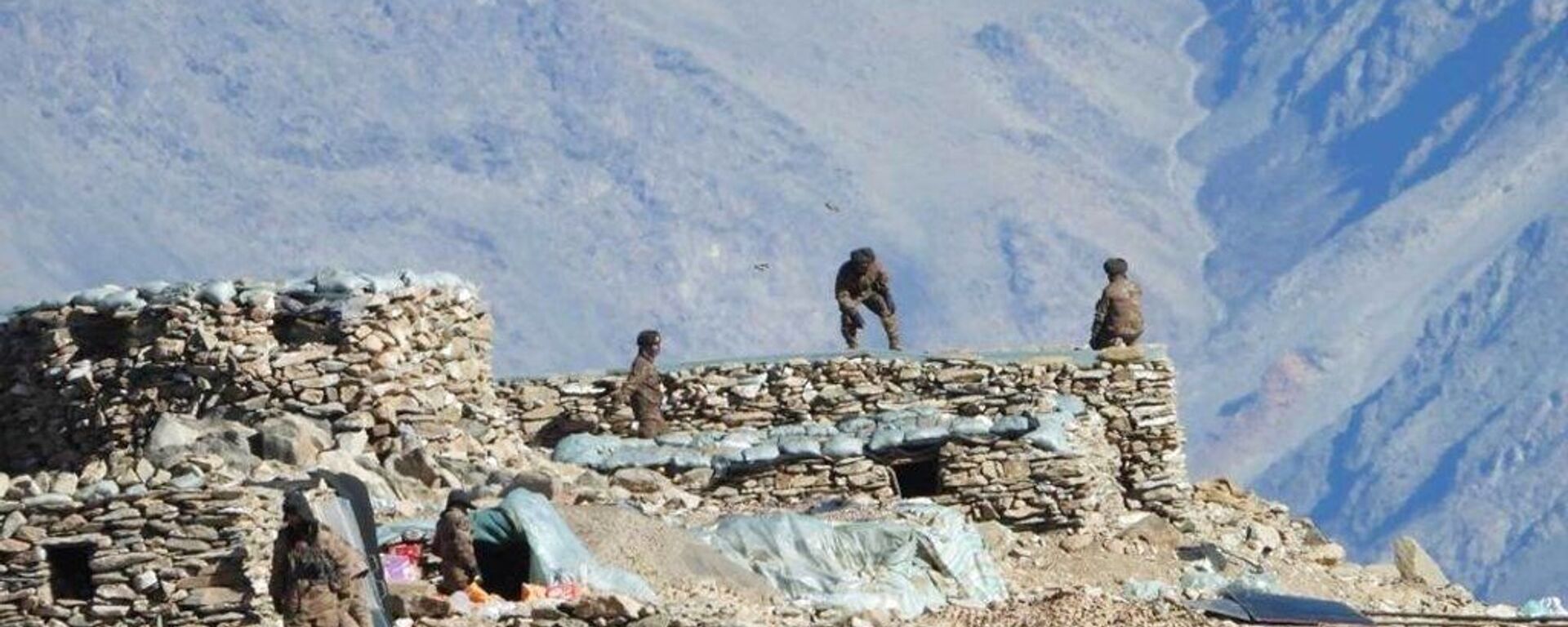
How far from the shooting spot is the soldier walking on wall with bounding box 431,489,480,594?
34.4m

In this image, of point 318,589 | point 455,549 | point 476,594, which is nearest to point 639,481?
point 455,549

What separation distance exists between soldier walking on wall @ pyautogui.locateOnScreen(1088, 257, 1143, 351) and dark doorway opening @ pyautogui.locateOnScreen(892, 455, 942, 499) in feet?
17.0

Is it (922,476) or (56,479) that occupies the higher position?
(922,476)

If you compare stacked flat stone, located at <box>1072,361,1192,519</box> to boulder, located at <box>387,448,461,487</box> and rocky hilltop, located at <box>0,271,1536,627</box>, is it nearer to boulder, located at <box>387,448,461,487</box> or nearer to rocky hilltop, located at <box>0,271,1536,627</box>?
rocky hilltop, located at <box>0,271,1536,627</box>

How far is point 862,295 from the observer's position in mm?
49406

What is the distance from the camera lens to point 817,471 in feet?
142

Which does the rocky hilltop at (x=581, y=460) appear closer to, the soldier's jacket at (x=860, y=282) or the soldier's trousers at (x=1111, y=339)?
the soldier's trousers at (x=1111, y=339)

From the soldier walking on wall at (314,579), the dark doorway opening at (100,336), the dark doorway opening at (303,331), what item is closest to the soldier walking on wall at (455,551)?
the soldier walking on wall at (314,579)

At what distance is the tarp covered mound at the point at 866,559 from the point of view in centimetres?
3700

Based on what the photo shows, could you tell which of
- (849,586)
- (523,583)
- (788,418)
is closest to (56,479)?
(523,583)

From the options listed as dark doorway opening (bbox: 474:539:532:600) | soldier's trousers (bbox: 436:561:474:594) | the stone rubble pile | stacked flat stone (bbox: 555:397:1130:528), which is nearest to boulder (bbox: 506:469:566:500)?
dark doorway opening (bbox: 474:539:532:600)

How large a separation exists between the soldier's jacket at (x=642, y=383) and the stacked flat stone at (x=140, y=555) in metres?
12.1

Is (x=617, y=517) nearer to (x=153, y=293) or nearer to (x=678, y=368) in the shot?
(x=153, y=293)

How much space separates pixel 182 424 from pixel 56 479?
4.67m
